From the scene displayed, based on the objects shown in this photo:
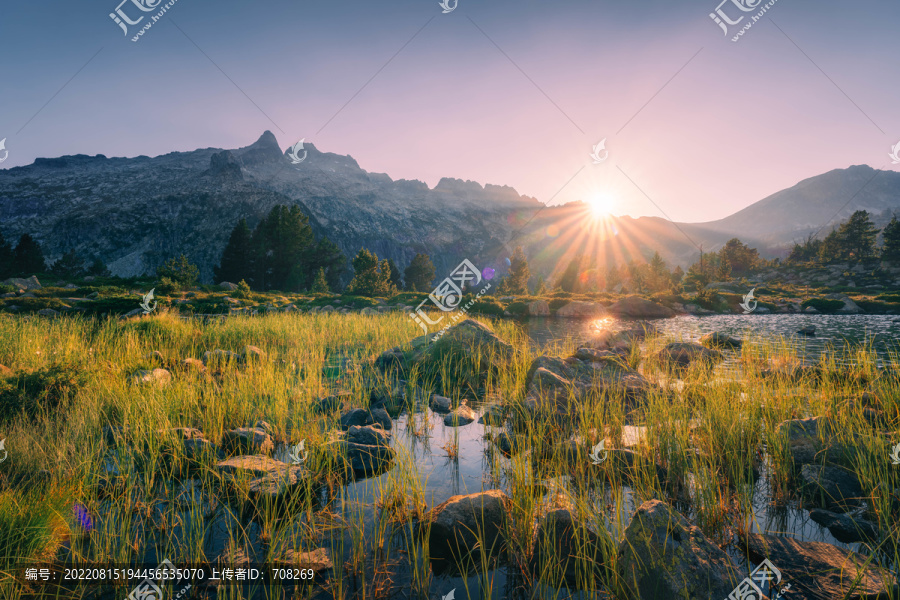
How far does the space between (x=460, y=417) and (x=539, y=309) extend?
31.9 m

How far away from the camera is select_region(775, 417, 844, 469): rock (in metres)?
4.35

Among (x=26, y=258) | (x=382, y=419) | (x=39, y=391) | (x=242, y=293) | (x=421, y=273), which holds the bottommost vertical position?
(x=382, y=419)

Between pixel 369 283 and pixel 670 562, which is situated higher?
pixel 369 283

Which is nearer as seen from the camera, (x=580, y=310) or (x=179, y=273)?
(x=179, y=273)

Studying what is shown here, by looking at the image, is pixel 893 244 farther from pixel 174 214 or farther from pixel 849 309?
pixel 174 214

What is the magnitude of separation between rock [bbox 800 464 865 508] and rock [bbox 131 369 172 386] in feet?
30.3

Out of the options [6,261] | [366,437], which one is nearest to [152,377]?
Answer: [366,437]

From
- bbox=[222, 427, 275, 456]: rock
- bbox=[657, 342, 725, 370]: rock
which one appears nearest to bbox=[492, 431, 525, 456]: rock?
bbox=[222, 427, 275, 456]: rock

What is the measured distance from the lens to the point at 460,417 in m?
6.58

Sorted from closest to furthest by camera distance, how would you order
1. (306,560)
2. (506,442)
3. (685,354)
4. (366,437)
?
(306,560)
(366,437)
(506,442)
(685,354)

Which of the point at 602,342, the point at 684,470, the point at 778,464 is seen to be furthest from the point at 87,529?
the point at 602,342

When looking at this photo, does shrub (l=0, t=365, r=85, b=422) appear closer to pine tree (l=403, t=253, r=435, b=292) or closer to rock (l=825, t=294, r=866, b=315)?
rock (l=825, t=294, r=866, b=315)

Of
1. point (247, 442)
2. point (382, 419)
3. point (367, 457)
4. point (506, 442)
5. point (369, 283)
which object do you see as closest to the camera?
point (367, 457)

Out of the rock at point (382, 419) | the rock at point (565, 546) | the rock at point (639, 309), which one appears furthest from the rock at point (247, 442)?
the rock at point (639, 309)
